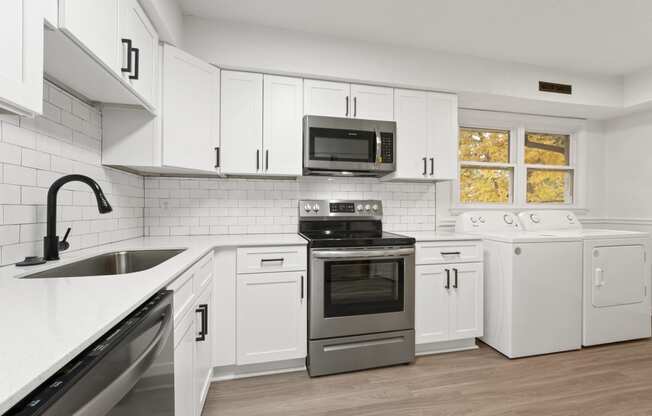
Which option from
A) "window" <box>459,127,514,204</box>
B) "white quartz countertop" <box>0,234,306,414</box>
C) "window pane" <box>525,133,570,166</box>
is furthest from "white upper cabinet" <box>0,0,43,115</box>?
"window pane" <box>525,133,570,166</box>

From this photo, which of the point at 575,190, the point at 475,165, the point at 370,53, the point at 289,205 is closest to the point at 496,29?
the point at 370,53

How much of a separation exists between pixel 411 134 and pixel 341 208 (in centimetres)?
89

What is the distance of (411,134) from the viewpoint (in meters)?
2.70

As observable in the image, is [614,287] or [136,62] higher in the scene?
[136,62]

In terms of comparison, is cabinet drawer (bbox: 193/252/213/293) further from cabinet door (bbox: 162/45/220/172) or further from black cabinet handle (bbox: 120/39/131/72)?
black cabinet handle (bbox: 120/39/131/72)

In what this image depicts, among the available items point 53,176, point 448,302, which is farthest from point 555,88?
point 53,176

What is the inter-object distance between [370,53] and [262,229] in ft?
5.67

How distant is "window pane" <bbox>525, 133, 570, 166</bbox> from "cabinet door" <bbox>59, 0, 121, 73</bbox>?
3.92 meters

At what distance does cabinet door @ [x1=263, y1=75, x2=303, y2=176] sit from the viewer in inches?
94.8

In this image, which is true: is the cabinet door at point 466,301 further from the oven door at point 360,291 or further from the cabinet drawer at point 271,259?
the cabinet drawer at point 271,259

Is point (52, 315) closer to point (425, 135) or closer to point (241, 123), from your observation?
point (241, 123)

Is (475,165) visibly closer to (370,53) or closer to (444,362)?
(370,53)

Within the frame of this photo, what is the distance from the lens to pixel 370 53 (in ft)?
8.38

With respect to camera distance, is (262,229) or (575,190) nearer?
(262,229)
